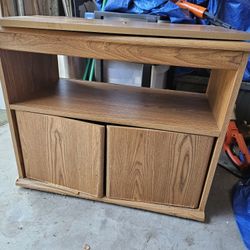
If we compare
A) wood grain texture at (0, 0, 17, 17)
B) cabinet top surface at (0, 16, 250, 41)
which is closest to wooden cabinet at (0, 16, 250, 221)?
cabinet top surface at (0, 16, 250, 41)

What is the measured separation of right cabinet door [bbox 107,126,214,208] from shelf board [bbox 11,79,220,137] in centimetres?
4

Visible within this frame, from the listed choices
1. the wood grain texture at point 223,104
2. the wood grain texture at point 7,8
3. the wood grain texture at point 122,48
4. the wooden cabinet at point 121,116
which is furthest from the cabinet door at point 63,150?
the wood grain texture at point 7,8

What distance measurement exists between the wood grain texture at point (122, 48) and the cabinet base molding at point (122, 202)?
0.58 metres

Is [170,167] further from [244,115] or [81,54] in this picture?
[244,115]

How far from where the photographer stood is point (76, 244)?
0.82 m

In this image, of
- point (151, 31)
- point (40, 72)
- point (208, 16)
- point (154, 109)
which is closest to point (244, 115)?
point (208, 16)

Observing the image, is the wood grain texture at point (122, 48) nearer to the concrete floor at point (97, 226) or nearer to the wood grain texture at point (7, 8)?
the concrete floor at point (97, 226)

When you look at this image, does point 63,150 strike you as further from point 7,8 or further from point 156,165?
point 7,8

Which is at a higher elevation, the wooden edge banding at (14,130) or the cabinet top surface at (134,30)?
the cabinet top surface at (134,30)

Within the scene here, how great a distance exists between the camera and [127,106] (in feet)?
3.01

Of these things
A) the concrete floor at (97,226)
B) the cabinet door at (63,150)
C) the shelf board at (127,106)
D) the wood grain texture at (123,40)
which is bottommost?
the concrete floor at (97,226)

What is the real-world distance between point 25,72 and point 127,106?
0.44 metres

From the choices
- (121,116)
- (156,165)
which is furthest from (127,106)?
(156,165)

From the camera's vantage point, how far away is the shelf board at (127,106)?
805 millimetres
